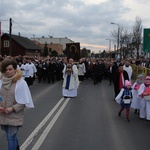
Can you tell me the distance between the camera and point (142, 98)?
938 cm

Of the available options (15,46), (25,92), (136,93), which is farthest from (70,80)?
(15,46)

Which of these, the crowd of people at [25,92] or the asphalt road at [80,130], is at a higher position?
the crowd of people at [25,92]

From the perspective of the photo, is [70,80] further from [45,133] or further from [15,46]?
[15,46]

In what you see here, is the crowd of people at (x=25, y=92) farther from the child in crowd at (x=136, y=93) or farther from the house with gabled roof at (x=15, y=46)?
the house with gabled roof at (x=15, y=46)

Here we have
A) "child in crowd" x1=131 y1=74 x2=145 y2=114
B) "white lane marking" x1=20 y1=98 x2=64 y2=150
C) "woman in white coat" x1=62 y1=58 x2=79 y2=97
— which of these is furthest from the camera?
"woman in white coat" x1=62 y1=58 x2=79 y2=97

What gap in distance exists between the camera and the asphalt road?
21.0 feet

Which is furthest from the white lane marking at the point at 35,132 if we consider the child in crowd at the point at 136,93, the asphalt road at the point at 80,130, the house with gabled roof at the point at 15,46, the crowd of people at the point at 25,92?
the house with gabled roof at the point at 15,46

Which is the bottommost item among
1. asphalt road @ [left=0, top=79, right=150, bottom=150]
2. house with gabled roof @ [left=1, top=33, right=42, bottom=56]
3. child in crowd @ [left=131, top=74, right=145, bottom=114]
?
asphalt road @ [left=0, top=79, right=150, bottom=150]

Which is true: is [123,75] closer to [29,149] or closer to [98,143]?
[98,143]

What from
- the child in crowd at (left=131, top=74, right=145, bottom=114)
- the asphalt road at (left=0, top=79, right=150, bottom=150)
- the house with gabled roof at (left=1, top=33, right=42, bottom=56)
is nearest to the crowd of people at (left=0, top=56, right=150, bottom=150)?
the child in crowd at (left=131, top=74, right=145, bottom=114)

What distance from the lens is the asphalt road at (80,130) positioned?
21.0ft

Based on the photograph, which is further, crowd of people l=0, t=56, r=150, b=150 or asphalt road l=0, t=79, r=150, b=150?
asphalt road l=0, t=79, r=150, b=150

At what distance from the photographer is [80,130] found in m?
7.66

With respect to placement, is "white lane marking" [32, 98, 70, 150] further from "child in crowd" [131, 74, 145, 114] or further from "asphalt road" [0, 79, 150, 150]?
"child in crowd" [131, 74, 145, 114]
